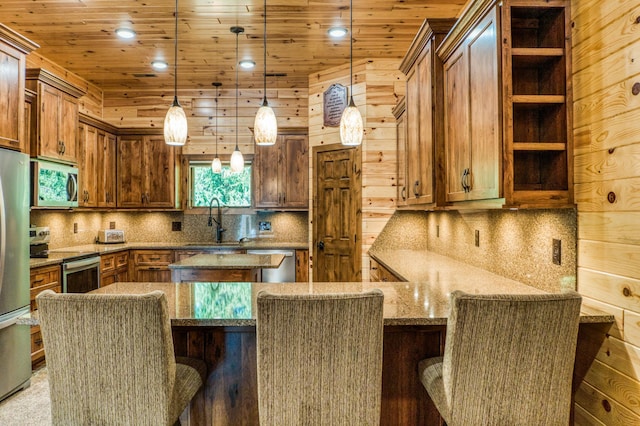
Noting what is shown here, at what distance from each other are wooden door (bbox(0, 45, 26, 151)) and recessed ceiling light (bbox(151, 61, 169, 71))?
178 cm

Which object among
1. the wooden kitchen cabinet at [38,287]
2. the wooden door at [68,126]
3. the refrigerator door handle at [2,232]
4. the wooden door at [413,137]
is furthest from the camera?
the wooden door at [68,126]

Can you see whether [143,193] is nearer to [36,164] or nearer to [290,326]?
[36,164]

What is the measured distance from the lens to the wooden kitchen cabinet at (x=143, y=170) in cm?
539

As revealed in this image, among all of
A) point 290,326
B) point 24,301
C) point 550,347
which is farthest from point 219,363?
point 24,301

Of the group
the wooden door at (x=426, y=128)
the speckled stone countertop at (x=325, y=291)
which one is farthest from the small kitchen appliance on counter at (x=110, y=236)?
the wooden door at (x=426, y=128)

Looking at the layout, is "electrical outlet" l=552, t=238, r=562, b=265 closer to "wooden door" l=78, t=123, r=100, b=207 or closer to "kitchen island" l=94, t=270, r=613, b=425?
"kitchen island" l=94, t=270, r=613, b=425

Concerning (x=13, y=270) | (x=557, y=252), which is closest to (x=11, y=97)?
(x=13, y=270)

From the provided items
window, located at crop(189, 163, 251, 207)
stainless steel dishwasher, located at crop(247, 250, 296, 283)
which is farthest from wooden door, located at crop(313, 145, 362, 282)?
window, located at crop(189, 163, 251, 207)

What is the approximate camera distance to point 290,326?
1344 mm

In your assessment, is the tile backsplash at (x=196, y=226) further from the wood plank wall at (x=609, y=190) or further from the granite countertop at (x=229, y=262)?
the wood plank wall at (x=609, y=190)

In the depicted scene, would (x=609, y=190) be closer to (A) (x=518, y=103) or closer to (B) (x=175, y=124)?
(A) (x=518, y=103)

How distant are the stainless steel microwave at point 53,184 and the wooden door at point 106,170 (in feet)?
2.79

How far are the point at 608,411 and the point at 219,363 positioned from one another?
165 cm

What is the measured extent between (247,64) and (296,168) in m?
1.38
